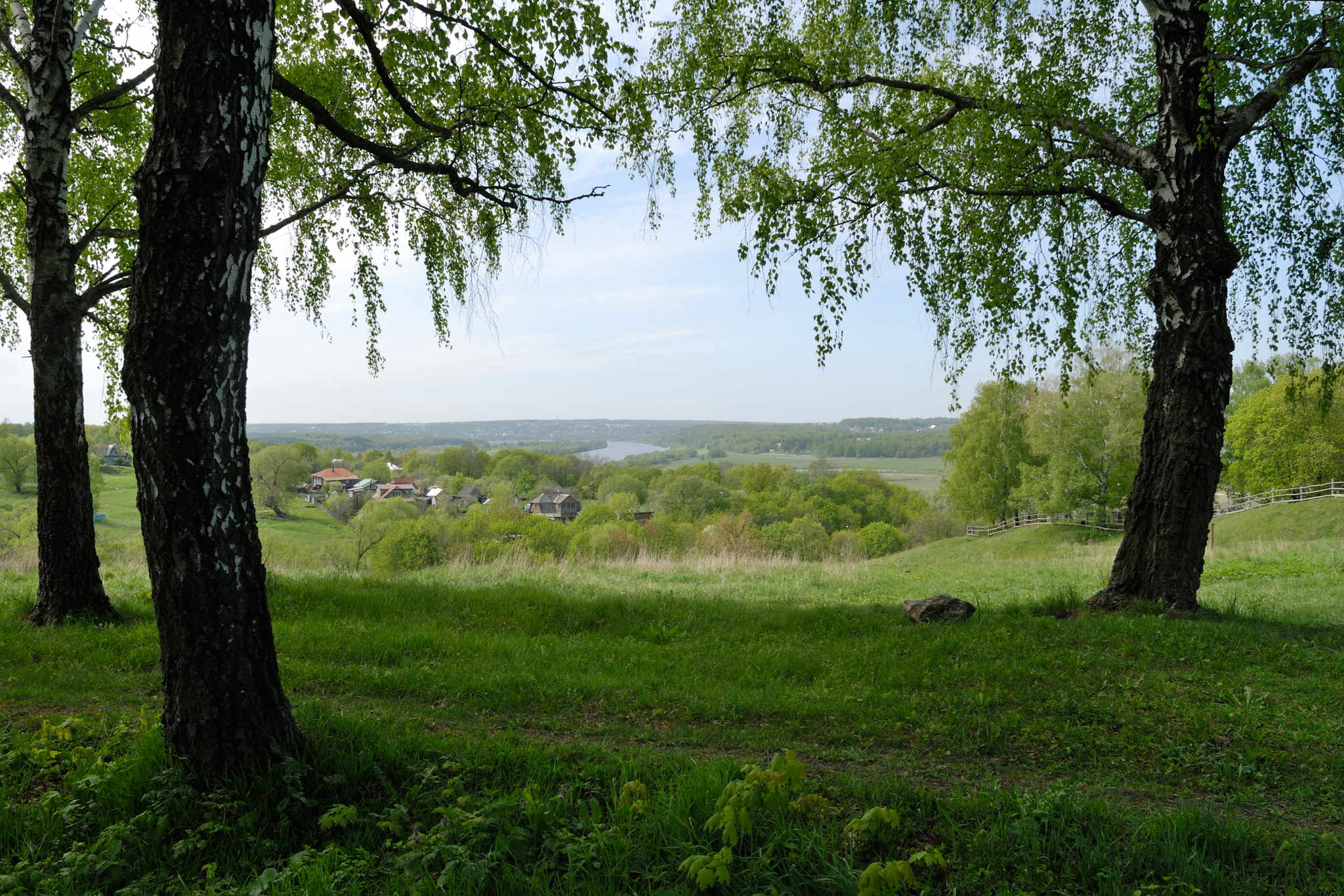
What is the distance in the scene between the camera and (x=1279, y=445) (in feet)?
118

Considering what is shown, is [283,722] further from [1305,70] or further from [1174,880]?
[1305,70]

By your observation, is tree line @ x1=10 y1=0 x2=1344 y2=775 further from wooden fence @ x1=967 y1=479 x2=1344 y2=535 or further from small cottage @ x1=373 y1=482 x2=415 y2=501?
small cottage @ x1=373 y1=482 x2=415 y2=501

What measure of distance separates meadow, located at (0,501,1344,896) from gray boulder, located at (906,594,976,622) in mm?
143

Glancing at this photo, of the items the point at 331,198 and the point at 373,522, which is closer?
the point at 331,198

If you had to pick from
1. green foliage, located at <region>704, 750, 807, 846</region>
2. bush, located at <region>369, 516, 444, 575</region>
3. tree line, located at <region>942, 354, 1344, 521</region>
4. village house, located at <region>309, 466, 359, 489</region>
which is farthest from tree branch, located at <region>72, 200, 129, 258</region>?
village house, located at <region>309, 466, 359, 489</region>

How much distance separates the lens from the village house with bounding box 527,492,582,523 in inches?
2719

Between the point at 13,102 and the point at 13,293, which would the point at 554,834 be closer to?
the point at 13,293

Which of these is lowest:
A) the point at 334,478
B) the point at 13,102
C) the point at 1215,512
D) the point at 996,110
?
the point at 1215,512

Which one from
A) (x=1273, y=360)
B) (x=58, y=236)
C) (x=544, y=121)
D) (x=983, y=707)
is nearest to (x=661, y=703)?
(x=983, y=707)

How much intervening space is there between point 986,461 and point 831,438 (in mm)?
93113

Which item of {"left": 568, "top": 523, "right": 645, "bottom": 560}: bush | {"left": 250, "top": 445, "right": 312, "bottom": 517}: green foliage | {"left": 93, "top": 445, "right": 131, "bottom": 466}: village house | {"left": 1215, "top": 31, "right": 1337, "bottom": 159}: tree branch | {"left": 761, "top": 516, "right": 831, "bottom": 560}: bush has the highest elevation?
{"left": 1215, "top": 31, "right": 1337, "bottom": 159}: tree branch

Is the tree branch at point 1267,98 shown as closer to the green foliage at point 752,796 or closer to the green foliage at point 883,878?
the green foliage at point 752,796

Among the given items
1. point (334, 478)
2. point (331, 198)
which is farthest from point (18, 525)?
point (331, 198)

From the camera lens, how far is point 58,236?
718 centimetres
